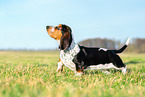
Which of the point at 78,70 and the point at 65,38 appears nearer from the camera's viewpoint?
the point at 65,38

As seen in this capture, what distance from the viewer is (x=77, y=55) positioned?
14.2 ft

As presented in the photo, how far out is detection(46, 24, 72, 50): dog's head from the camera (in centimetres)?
404

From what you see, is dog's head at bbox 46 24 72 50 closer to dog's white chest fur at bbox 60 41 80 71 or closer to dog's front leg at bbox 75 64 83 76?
dog's white chest fur at bbox 60 41 80 71

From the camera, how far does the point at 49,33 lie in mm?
4121

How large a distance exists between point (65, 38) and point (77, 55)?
0.60m

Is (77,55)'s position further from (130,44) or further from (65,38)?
(130,44)

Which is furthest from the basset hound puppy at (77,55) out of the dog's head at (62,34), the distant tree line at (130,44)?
the distant tree line at (130,44)

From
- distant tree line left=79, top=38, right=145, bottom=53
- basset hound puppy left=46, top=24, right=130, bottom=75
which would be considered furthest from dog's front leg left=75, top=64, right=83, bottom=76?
distant tree line left=79, top=38, right=145, bottom=53

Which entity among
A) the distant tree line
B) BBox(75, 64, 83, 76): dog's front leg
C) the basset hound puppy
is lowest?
the distant tree line

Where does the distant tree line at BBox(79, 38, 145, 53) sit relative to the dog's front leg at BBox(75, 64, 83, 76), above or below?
below

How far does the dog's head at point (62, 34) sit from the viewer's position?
404 cm

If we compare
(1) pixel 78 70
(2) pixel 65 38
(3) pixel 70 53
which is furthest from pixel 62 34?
(1) pixel 78 70

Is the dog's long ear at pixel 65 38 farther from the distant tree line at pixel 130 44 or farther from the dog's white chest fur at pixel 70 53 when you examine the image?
the distant tree line at pixel 130 44

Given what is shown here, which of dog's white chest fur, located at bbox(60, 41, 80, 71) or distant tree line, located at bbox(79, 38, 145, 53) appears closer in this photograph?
dog's white chest fur, located at bbox(60, 41, 80, 71)
